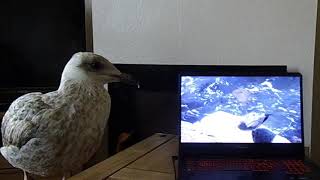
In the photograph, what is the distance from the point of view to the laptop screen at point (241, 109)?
1104 mm

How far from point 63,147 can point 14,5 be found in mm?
1128

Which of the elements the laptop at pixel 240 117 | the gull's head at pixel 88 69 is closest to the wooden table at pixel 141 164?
the laptop at pixel 240 117

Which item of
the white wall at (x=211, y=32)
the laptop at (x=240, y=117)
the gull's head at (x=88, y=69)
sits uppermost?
the white wall at (x=211, y=32)

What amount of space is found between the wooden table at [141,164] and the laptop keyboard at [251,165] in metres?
0.07

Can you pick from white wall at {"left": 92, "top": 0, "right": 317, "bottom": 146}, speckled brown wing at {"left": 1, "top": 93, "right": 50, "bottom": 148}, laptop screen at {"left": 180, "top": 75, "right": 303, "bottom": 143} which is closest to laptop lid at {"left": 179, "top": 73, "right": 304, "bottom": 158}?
laptop screen at {"left": 180, "top": 75, "right": 303, "bottom": 143}

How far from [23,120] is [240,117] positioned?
0.53 meters

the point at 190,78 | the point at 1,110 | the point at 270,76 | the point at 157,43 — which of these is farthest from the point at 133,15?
the point at 1,110

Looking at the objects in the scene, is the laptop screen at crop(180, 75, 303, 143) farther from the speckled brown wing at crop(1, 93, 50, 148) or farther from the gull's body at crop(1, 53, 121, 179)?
the speckled brown wing at crop(1, 93, 50, 148)

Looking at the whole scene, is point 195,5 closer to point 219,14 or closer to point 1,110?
point 219,14

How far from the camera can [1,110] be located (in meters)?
1.84

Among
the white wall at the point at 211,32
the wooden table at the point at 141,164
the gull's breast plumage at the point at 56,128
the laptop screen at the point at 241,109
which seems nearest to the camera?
the gull's breast plumage at the point at 56,128

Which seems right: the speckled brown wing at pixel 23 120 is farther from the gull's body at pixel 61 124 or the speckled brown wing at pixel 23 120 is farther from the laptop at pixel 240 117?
the laptop at pixel 240 117

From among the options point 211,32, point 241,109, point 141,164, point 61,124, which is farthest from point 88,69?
point 211,32

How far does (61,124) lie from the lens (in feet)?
2.80
